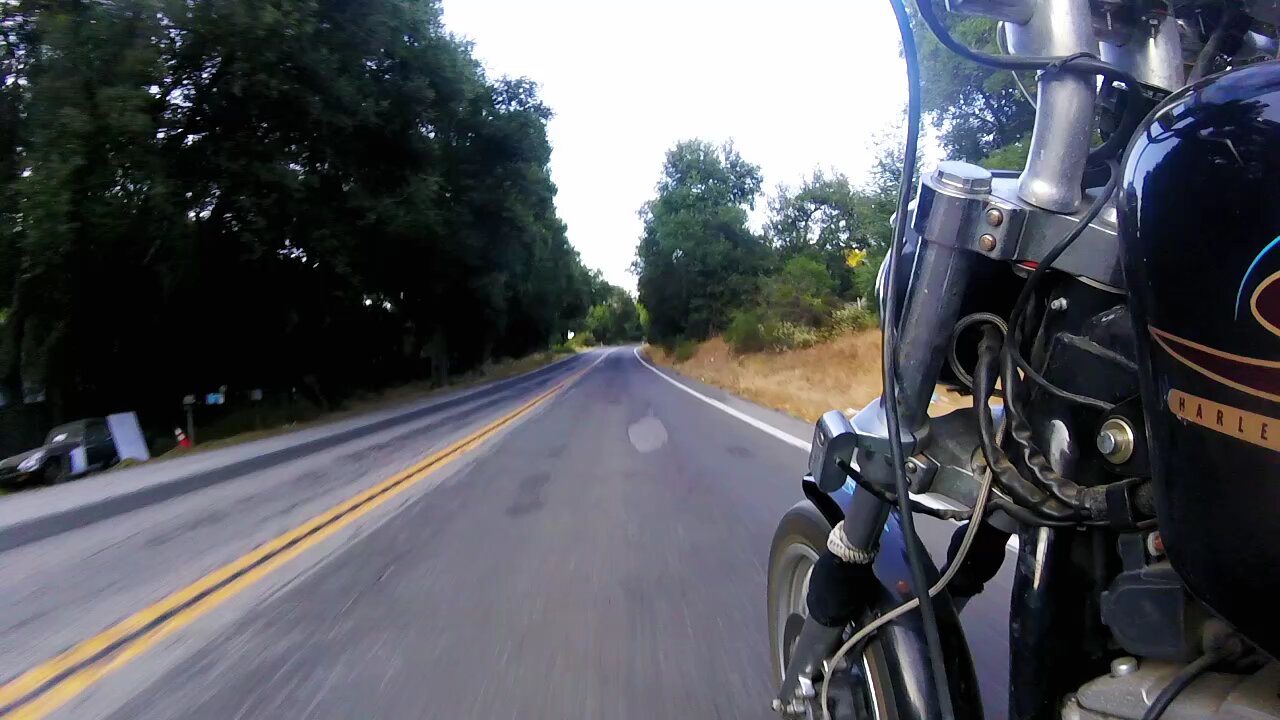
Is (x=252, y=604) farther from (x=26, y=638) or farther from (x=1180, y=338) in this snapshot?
(x=1180, y=338)

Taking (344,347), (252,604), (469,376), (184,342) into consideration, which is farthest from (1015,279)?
(469,376)

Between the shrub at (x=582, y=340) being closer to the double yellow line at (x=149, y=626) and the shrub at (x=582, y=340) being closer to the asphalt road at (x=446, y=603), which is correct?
the asphalt road at (x=446, y=603)

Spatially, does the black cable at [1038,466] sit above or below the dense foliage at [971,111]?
below

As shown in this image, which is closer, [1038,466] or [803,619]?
[1038,466]

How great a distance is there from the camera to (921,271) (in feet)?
6.31

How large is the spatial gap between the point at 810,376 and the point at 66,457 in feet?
55.7

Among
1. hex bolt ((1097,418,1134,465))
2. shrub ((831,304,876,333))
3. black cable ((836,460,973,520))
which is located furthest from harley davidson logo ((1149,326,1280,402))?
shrub ((831,304,876,333))

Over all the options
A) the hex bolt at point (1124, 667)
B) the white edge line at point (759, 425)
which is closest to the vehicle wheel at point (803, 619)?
the hex bolt at point (1124, 667)

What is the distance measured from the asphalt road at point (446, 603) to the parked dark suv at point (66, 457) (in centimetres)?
843

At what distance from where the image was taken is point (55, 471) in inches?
622

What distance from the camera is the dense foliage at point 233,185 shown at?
50.9 feet

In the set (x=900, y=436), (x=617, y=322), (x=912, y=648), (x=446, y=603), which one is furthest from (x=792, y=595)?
(x=617, y=322)

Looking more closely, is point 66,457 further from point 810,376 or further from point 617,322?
point 617,322

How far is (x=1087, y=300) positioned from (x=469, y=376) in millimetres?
45866
